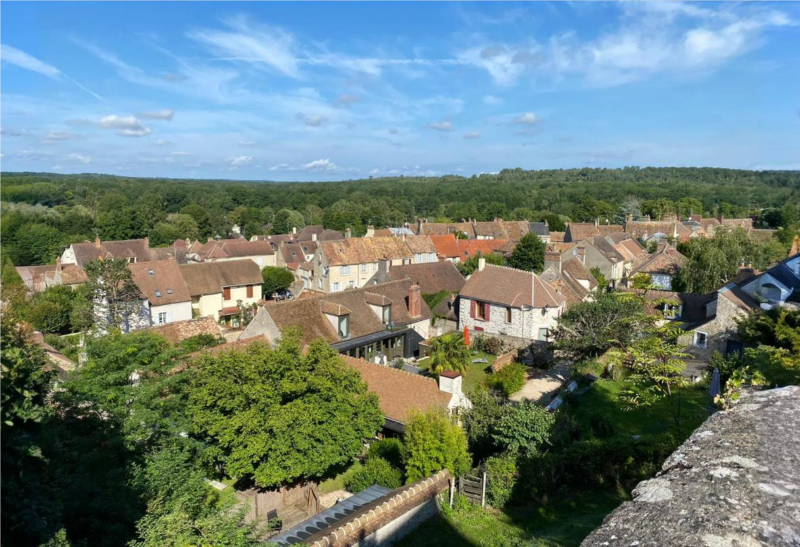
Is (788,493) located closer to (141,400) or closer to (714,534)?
(714,534)

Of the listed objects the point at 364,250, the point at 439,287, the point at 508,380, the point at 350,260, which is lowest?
the point at 508,380

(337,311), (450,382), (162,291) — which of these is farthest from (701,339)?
(162,291)

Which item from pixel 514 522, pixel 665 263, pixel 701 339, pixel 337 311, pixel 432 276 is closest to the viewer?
pixel 514 522

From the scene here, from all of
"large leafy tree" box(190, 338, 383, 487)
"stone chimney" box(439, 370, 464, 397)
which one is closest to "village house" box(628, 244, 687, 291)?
"stone chimney" box(439, 370, 464, 397)

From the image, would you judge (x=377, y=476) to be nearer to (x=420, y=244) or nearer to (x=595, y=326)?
(x=595, y=326)

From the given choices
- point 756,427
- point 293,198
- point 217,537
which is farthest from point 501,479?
point 293,198
